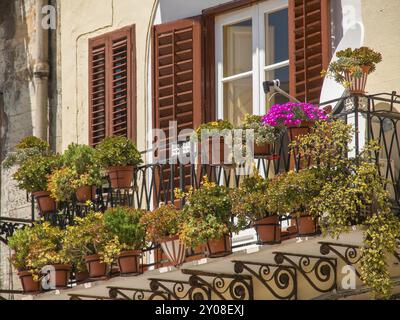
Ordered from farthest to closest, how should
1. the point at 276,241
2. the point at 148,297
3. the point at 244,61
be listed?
the point at 244,61
the point at 148,297
the point at 276,241

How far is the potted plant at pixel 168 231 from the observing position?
1378 cm

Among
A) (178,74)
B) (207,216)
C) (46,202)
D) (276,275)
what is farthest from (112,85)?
(276,275)

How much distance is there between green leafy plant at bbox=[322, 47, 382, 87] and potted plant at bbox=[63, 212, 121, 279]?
2.53 metres

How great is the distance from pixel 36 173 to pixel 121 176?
3.68 feet

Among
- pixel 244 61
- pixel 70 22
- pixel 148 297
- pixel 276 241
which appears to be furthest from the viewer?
pixel 70 22

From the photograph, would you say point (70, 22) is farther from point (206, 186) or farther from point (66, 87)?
point (206, 186)

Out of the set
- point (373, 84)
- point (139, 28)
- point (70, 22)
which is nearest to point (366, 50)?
point (373, 84)

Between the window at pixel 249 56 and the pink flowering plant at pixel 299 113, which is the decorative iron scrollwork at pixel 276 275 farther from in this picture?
the window at pixel 249 56

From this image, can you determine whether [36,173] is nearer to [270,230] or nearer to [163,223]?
[163,223]

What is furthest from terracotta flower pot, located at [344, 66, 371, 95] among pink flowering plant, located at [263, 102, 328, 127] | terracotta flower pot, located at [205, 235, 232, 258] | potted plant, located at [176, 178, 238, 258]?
terracotta flower pot, located at [205, 235, 232, 258]

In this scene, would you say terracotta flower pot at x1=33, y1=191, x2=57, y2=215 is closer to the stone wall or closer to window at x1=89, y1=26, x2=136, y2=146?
window at x1=89, y1=26, x2=136, y2=146
